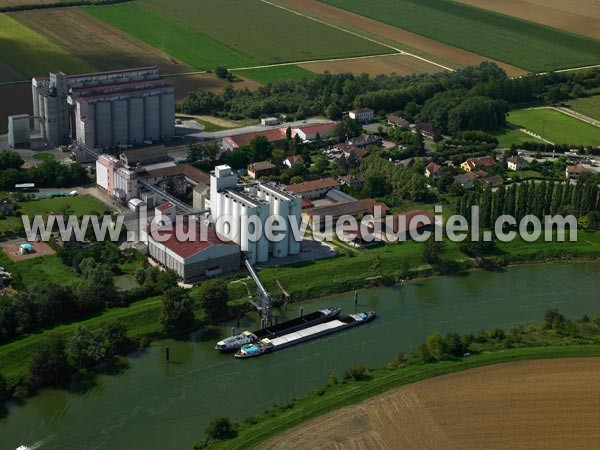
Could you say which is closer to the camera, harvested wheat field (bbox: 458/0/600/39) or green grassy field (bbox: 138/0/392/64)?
green grassy field (bbox: 138/0/392/64)

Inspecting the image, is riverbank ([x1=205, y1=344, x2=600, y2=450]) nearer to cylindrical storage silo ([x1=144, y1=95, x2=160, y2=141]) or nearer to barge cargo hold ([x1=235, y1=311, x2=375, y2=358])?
barge cargo hold ([x1=235, y1=311, x2=375, y2=358])

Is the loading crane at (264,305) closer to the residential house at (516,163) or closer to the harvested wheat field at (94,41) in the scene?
the residential house at (516,163)

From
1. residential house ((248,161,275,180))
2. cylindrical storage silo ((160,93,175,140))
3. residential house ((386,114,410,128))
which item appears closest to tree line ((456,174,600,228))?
residential house ((248,161,275,180))

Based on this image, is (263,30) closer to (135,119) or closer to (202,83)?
(202,83)

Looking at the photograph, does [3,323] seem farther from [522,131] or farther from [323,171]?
[522,131]

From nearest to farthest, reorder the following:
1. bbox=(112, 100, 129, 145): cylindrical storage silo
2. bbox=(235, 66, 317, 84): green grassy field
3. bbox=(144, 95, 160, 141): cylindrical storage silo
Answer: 1. bbox=(112, 100, 129, 145): cylindrical storage silo
2. bbox=(144, 95, 160, 141): cylindrical storage silo
3. bbox=(235, 66, 317, 84): green grassy field
